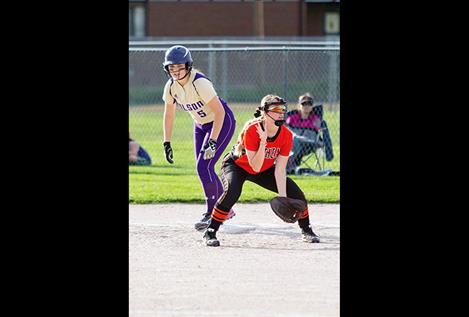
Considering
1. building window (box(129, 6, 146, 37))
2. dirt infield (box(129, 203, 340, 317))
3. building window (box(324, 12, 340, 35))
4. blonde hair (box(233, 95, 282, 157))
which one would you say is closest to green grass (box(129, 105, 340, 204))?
dirt infield (box(129, 203, 340, 317))

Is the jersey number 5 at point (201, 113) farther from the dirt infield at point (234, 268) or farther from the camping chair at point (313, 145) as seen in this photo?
the camping chair at point (313, 145)

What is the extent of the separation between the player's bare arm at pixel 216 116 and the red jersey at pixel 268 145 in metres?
0.64

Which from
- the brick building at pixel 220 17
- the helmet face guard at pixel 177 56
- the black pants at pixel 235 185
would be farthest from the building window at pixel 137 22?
the black pants at pixel 235 185

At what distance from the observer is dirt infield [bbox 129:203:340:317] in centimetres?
645

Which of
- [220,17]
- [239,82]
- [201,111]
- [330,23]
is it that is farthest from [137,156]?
[330,23]

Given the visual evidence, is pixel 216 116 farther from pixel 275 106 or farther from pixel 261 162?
pixel 275 106

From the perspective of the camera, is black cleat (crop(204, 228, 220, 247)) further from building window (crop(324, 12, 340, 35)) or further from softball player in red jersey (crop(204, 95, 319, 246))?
building window (crop(324, 12, 340, 35))

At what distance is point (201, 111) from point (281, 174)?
51.1 inches

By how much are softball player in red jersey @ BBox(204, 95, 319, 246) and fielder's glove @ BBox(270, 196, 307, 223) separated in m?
0.09
